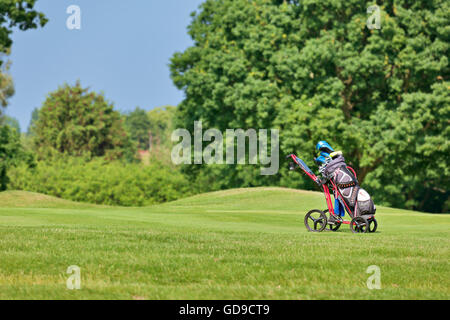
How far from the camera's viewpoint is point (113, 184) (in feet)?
150

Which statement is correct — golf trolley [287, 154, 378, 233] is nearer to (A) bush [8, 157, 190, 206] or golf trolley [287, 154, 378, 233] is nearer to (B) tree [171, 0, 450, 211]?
(B) tree [171, 0, 450, 211]

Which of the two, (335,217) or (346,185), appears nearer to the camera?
(346,185)

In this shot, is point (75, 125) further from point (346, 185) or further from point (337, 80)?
point (346, 185)

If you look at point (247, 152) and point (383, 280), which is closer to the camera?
point (383, 280)

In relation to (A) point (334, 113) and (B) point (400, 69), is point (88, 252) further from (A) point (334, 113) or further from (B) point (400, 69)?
(B) point (400, 69)

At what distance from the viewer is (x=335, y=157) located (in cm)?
1583

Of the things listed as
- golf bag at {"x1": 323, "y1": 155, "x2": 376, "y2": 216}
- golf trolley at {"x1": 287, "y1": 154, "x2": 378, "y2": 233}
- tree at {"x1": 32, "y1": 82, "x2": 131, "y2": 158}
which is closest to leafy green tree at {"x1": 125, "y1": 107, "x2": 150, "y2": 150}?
tree at {"x1": 32, "y1": 82, "x2": 131, "y2": 158}

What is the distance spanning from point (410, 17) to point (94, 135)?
3980 cm

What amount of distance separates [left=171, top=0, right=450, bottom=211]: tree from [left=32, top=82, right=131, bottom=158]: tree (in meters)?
24.4

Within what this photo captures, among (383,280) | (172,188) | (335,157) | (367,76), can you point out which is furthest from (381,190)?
(383,280)

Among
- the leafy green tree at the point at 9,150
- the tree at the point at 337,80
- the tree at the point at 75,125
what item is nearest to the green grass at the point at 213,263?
the tree at the point at 337,80

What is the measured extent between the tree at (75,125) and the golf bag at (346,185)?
50.0 metres

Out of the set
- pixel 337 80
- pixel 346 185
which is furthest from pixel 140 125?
pixel 346 185

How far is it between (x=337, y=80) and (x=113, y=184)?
61.2ft
